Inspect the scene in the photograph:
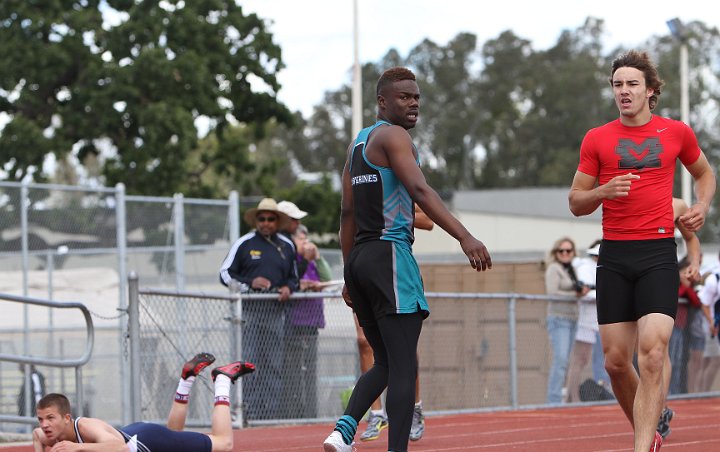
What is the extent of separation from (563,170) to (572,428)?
194 feet

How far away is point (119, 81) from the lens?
34.1 metres

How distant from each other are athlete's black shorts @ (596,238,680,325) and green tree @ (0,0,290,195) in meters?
27.3

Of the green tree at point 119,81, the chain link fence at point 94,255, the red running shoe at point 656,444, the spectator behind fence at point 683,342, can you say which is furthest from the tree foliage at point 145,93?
the red running shoe at point 656,444

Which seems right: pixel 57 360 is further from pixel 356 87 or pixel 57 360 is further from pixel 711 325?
pixel 356 87

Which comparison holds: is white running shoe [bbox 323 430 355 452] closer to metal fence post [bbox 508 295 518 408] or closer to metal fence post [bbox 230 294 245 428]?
metal fence post [bbox 230 294 245 428]

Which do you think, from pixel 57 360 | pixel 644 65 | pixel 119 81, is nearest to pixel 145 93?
pixel 119 81

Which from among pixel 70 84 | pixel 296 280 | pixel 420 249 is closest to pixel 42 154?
pixel 70 84

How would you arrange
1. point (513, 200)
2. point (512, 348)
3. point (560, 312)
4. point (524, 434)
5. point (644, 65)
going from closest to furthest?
point (644, 65) → point (524, 434) → point (512, 348) → point (560, 312) → point (513, 200)

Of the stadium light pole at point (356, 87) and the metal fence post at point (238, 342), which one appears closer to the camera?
the metal fence post at point (238, 342)

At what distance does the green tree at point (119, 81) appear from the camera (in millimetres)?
34312

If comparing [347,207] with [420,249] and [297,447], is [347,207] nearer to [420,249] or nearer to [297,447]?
[297,447]

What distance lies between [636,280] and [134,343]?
4.55 m

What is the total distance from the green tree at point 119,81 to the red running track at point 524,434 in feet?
73.5

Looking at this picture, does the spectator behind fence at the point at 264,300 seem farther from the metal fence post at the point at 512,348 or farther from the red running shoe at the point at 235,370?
the red running shoe at the point at 235,370
